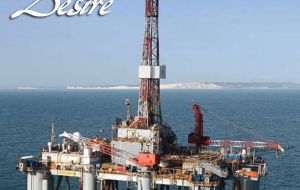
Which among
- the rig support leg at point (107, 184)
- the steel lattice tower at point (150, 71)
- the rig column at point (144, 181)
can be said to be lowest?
the rig support leg at point (107, 184)

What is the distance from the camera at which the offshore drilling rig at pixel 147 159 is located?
57062 mm

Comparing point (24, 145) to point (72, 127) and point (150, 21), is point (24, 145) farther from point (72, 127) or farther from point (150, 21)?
point (150, 21)

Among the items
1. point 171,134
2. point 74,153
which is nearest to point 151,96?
point 171,134

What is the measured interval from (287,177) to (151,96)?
115 feet

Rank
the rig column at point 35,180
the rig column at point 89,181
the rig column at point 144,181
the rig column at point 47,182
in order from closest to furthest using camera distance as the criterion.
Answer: the rig column at point 144,181 → the rig column at point 89,181 → the rig column at point 47,182 → the rig column at point 35,180

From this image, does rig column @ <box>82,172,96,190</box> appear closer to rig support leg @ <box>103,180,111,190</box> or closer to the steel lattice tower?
rig support leg @ <box>103,180,111,190</box>

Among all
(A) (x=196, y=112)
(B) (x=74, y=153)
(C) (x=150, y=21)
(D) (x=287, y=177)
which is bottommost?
(D) (x=287, y=177)

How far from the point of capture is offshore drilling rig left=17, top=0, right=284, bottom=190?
2247 inches

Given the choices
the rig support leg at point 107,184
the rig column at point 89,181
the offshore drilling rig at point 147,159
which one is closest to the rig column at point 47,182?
the offshore drilling rig at point 147,159

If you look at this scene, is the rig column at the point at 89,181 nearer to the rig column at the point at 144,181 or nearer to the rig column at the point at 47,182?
the rig column at the point at 47,182

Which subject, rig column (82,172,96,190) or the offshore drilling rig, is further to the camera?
Result: rig column (82,172,96,190)

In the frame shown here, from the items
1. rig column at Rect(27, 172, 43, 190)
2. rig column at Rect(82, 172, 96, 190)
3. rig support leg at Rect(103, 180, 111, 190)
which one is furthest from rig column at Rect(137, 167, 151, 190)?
rig column at Rect(27, 172, 43, 190)

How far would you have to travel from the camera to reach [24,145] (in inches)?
4550

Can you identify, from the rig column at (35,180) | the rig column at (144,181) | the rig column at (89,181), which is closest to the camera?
the rig column at (144,181)
